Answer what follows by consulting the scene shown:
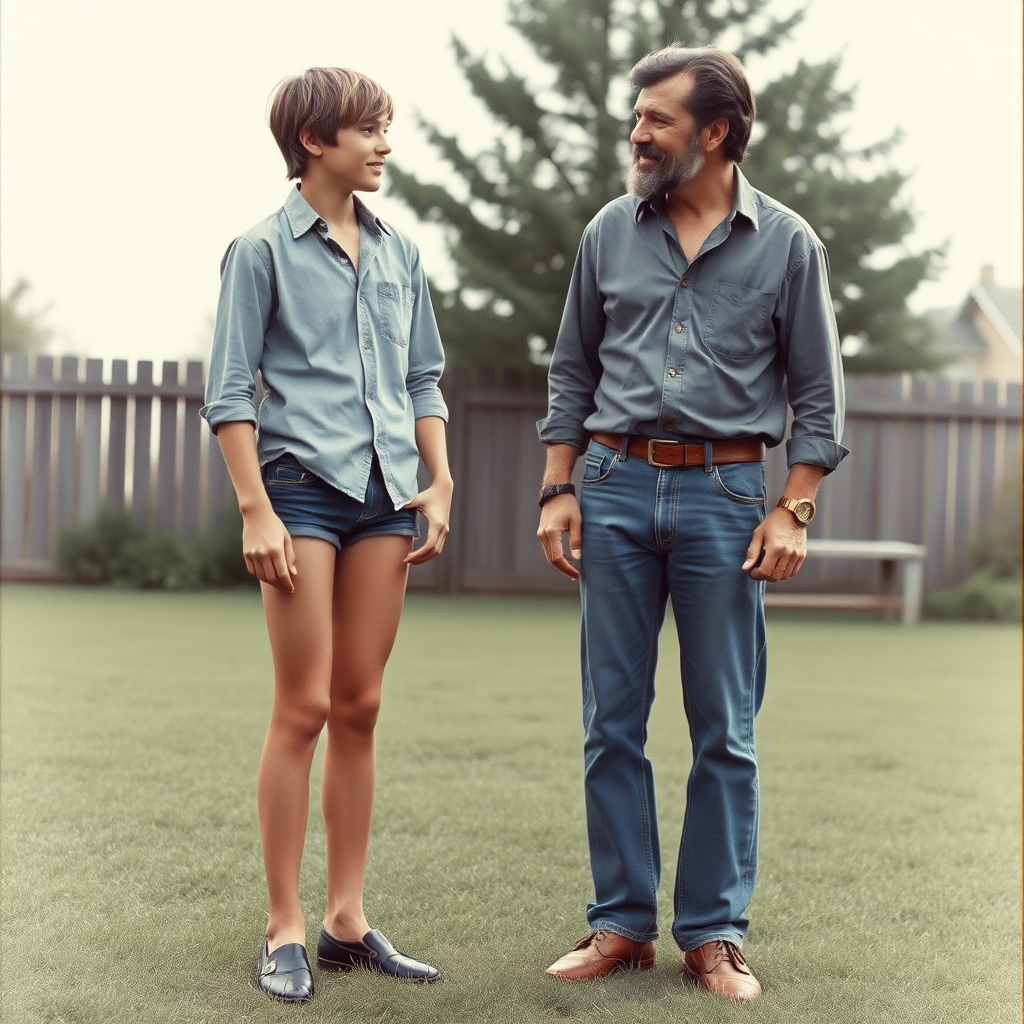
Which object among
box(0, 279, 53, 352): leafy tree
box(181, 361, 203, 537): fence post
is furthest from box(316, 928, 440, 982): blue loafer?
box(0, 279, 53, 352): leafy tree

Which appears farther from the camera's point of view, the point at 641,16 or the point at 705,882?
the point at 641,16

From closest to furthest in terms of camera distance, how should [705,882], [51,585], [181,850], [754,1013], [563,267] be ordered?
[754,1013], [705,882], [181,850], [51,585], [563,267]

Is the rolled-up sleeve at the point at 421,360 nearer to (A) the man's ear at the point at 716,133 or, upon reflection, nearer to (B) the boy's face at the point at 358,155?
(B) the boy's face at the point at 358,155

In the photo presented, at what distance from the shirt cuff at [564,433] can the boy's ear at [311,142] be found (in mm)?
732

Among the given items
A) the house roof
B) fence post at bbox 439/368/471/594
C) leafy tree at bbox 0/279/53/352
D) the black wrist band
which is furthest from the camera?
the house roof

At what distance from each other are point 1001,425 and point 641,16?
4.83 metres

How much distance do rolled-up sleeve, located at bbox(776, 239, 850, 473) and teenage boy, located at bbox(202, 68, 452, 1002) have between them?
0.76 meters

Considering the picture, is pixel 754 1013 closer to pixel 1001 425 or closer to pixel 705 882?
pixel 705 882

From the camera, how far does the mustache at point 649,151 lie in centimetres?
253

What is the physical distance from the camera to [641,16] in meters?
11.4

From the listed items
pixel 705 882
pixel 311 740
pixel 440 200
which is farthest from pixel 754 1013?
pixel 440 200

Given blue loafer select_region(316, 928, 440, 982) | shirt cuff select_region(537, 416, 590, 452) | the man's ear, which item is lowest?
blue loafer select_region(316, 928, 440, 982)

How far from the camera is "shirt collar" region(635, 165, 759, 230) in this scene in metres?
2.58

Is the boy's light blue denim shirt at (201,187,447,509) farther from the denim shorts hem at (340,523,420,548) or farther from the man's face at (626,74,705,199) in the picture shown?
the man's face at (626,74,705,199)
